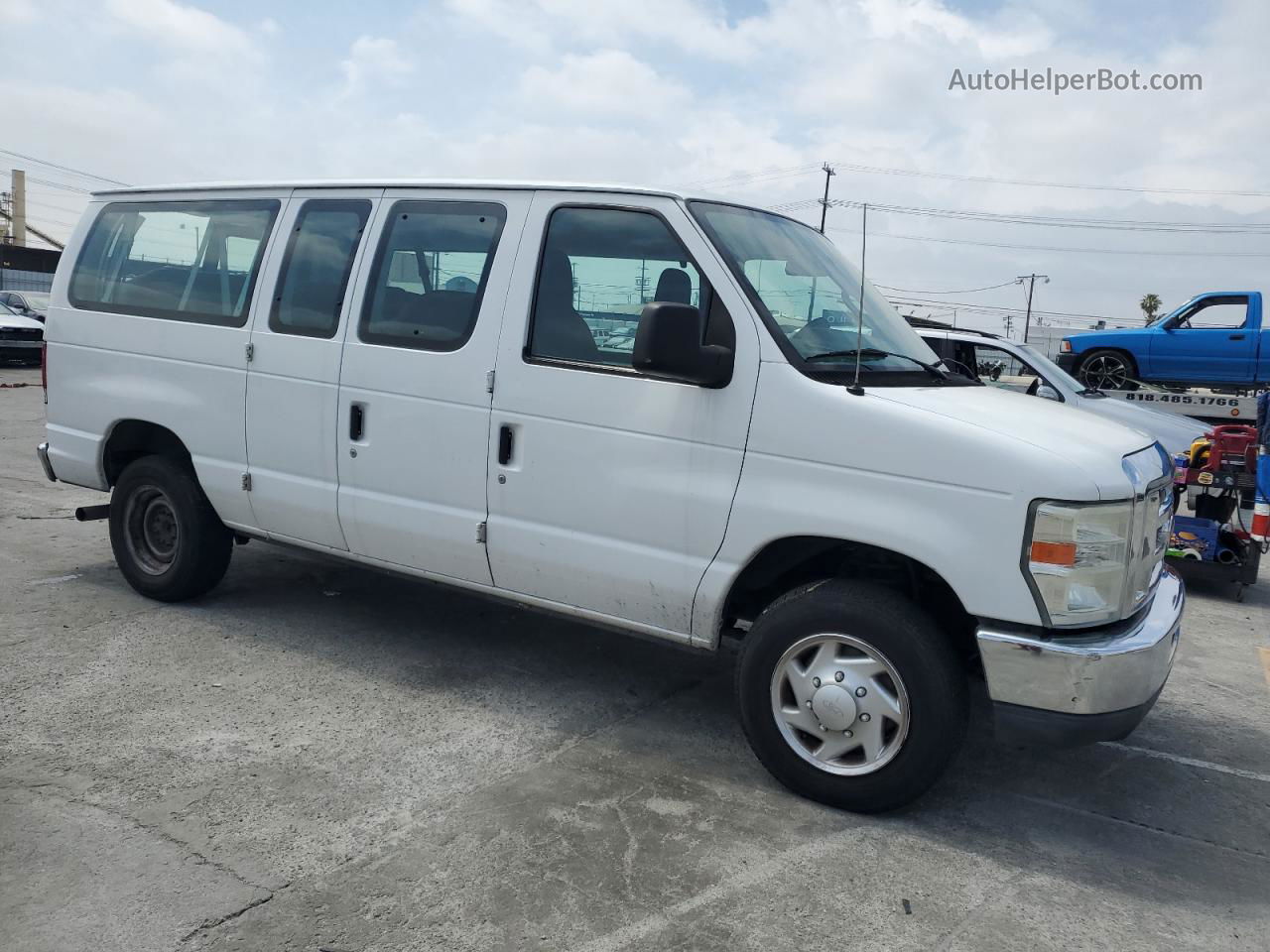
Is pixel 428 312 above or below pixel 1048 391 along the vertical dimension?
above

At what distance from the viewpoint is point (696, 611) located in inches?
155

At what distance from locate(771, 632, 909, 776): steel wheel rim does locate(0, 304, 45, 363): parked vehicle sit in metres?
21.2

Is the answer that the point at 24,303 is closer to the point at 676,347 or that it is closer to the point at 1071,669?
the point at 676,347

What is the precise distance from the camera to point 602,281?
4.18 meters

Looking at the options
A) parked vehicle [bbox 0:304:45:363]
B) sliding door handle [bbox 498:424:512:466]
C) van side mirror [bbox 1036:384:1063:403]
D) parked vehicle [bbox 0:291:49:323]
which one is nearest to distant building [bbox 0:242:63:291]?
parked vehicle [bbox 0:291:49:323]

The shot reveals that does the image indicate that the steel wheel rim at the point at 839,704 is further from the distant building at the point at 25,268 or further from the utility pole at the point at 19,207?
the utility pole at the point at 19,207

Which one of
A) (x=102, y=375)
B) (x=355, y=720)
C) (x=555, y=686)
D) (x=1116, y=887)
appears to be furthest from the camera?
(x=102, y=375)

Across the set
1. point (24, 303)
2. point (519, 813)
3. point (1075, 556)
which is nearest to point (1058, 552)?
point (1075, 556)

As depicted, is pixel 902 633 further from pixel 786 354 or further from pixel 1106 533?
pixel 786 354

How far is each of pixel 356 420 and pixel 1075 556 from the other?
3.07 m

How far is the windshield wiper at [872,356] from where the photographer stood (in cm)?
386

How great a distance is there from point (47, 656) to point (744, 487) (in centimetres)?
343

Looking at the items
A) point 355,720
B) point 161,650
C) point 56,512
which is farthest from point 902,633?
point 56,512

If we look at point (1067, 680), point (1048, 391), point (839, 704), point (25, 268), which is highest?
point (25, 268)
